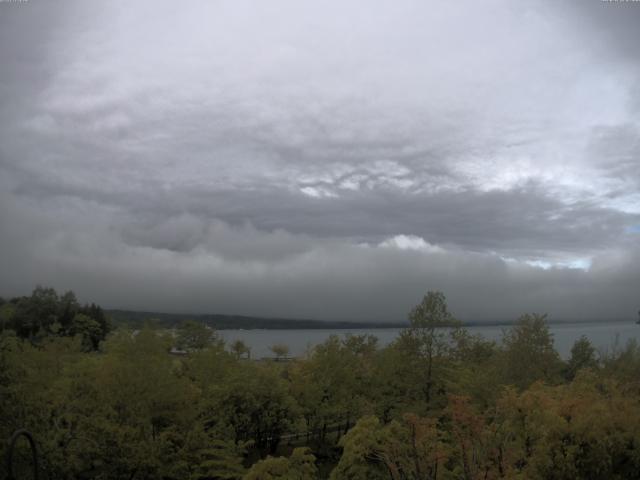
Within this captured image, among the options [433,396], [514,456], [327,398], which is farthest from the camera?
[327,398]

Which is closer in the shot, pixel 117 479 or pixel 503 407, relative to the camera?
pixel 503 407

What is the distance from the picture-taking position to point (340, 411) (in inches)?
1474

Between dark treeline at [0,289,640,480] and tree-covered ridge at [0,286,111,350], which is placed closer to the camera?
dark treeline at [0,289,640,480]

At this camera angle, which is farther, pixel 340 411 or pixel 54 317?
pixel 54 317

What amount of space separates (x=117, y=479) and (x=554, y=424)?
734 inches

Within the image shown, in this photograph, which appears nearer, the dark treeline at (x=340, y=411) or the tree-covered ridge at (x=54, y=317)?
the dark treeline at (x=340, y=411)

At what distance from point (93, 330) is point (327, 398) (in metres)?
79.9

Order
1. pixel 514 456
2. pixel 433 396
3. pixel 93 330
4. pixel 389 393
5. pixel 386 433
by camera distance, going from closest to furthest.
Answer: pixel 514 456 → pixel 386 433 → pixel 433 396 → pixel 389 393 → pixel 93 330

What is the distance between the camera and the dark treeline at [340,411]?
20.0 metres

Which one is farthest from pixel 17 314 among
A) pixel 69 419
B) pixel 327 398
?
pixel 69 419

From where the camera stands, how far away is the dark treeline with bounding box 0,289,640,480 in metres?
20.0

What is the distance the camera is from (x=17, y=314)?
10775 cm

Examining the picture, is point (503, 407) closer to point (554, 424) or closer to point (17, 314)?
point (554, 424)

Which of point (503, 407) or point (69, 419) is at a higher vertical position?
point (503, 407)
